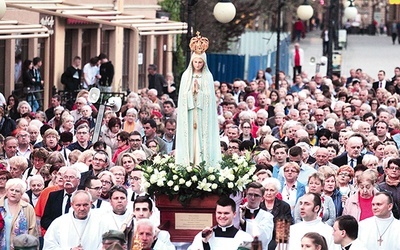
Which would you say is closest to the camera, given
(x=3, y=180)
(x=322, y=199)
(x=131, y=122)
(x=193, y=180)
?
(x=193, y=180)

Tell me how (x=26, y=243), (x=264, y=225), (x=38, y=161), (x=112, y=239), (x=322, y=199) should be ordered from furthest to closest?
(x=38, y=161) < (x=322, y=199) < (x=264, y=225) < (x=112, y=239) < (x=26, y=243)

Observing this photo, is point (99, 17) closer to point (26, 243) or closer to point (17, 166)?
point (17, 166)

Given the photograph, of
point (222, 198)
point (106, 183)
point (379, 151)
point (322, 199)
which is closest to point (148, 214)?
point (222, 198)

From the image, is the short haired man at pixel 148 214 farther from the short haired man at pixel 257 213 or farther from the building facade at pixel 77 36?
the building facade at pixel 77 36

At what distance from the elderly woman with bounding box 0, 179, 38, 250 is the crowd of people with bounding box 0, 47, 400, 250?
0.04ft

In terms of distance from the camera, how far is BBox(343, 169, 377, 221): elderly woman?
1908 cm

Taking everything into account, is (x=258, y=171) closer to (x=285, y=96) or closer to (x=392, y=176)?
(x=392, y=176)

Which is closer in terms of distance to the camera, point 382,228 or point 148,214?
point 148,214

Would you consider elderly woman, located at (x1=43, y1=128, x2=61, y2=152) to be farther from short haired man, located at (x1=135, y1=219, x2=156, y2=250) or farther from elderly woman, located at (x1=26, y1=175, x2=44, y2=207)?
short haired man, located at (x1=135, y1=219, x2=156, y2=250)

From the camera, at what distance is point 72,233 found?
1692cm

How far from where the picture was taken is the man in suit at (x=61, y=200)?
18422mm

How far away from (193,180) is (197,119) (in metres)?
0.74

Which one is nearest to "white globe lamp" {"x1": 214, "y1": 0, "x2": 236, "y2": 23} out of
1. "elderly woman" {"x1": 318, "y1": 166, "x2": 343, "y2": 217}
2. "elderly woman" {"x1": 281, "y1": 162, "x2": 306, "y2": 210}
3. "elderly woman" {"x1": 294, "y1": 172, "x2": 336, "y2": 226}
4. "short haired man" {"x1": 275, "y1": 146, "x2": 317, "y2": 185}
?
"short haired man" {"x1": 275, "y1": 146, "x2": 317, "y2": 185}

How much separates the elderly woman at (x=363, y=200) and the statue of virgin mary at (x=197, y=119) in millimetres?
2277
